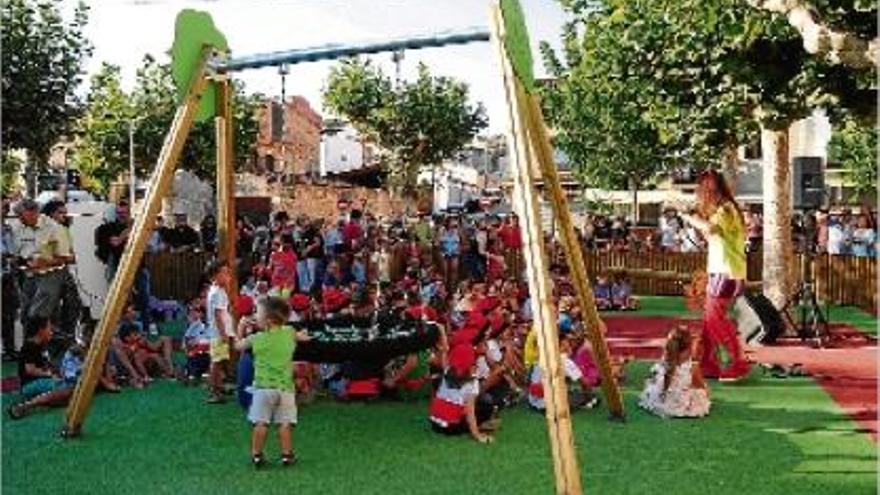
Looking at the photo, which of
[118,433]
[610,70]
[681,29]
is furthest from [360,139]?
[118,433]

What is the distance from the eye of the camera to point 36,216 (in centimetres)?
1249

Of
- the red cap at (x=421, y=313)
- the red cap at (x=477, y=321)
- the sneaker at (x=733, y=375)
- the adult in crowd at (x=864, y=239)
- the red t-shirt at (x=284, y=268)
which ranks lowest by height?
the sneaker at (x=733, y=375)

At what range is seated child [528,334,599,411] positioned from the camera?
1013 centimetres

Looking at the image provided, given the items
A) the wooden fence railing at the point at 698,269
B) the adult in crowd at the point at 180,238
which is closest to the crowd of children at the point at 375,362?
the wooden fence railing at the point at 698,269

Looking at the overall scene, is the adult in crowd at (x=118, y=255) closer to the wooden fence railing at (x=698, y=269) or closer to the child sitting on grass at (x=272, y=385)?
the wooden fence railing at (x=698, y=269)

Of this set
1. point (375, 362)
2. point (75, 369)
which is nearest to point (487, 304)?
point (375, 362)

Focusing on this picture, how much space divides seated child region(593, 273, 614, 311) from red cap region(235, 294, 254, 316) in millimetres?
9059

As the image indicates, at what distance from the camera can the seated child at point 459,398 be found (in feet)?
29.2

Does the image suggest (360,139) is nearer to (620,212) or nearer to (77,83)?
(620,212)

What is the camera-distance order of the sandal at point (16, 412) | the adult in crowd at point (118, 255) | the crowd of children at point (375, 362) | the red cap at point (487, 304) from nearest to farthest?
the crowd of children at point (375, 362)
the sandal at point (16, 412)
the red cap at point (487, 304)
the adult in crowd at point (118, 255)

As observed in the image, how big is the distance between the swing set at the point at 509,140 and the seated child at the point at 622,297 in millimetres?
10073

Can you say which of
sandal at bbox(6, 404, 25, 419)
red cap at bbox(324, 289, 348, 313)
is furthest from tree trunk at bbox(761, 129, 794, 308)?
sandal at bbox(6, 404, 25, 419)

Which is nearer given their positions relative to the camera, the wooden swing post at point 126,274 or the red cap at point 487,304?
the wooden swing post at point 126,274

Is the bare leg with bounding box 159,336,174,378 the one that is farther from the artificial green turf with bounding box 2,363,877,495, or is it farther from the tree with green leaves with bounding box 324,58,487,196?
the tree with green leaves with bounding box 324,58,487,196
